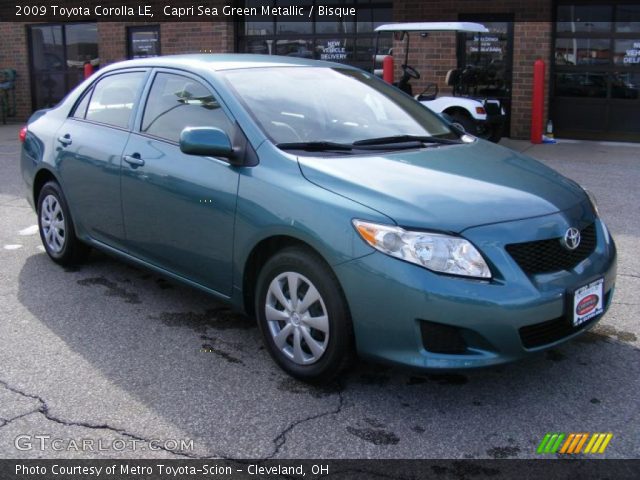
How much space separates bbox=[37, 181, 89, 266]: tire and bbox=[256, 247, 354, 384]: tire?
2.23 metres

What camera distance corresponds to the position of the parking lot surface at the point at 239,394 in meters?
3.11

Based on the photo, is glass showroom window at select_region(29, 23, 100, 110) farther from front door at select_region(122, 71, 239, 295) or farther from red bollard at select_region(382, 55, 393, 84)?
front door at select_region(122, 71, 239, 295)

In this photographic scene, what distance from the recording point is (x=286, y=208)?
354 cm

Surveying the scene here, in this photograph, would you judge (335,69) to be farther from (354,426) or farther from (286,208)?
(354,426)

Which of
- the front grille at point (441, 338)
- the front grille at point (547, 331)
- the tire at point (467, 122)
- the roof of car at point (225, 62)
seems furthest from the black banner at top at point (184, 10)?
the front grille at point (441, 338)

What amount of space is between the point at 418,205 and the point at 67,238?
3.13 m

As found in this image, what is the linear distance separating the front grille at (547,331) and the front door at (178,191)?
1.55 metres

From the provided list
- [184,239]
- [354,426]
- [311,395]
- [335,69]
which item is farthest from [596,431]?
[335,69]

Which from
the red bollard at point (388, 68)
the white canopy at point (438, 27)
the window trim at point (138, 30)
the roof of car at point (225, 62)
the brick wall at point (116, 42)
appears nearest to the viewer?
the roof of car at point (225, 62)

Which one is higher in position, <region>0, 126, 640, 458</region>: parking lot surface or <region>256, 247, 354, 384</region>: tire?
<region>256, 247, 354, 384</region>: tire

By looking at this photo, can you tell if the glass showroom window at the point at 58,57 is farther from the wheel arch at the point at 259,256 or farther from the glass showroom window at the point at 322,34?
the wheel arch at the point at 259,256

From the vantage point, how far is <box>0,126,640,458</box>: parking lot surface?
3109 mm

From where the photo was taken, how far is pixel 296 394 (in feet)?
11.6

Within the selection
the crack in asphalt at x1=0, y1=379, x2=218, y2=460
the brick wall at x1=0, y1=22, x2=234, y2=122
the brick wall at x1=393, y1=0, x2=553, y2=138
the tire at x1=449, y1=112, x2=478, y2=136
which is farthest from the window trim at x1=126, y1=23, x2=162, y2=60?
the crack in asphalt at x1=0, y1=379, x2=218, y2=460
